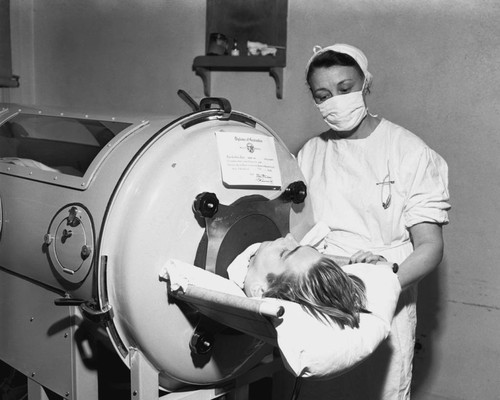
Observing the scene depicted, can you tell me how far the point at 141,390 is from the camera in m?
1.67

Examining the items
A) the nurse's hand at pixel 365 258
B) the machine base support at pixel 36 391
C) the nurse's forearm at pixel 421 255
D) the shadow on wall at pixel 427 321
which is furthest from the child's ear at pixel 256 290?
the shadow on wall at pixel 427 321

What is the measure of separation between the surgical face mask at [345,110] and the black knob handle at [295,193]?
0.74 feet

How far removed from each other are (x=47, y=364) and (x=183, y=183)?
29.4 inches

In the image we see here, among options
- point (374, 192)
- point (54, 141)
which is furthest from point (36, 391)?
point (374, 192)

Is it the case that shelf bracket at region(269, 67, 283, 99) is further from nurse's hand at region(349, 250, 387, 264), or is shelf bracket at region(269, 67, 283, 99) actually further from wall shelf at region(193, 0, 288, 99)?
nurse's hand at region(349, 250, 387, 264)

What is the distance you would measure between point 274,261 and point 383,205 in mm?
498

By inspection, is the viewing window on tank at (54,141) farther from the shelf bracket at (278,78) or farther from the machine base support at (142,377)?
the shelf bracket at (278,78)

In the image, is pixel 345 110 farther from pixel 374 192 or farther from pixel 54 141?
pixel 54 141

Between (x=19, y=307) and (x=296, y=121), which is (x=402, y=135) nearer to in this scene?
(x=296, y=121)

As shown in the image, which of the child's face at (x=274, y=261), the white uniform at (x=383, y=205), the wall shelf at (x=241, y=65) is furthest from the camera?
the wall shelf at (x=241, y=65)

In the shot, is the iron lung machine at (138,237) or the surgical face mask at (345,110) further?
the surgical face mask at (345,110)

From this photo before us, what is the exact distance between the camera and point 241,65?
300cm

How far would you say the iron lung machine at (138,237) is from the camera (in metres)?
1.64

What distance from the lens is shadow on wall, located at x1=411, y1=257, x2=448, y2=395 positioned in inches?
104
